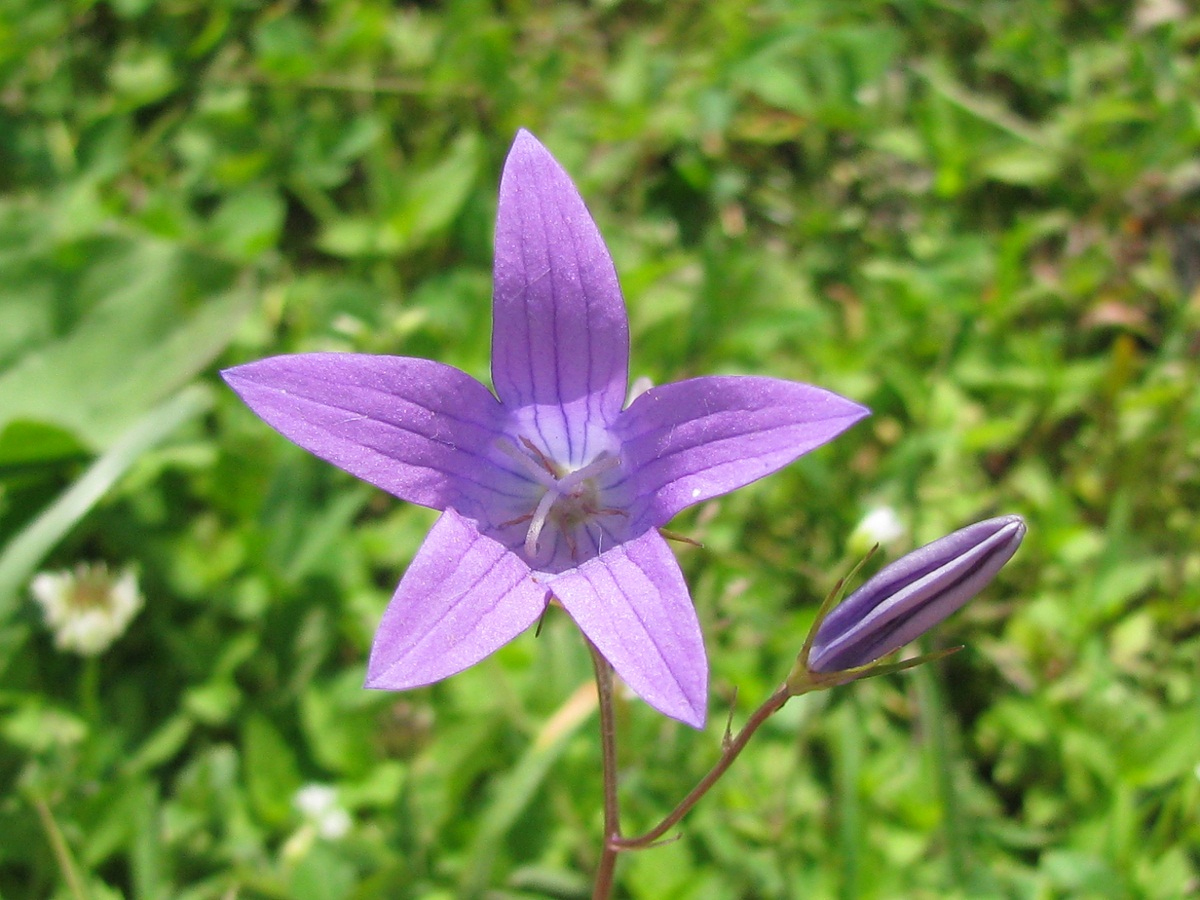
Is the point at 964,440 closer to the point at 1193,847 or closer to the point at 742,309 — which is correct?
the point at 742,309

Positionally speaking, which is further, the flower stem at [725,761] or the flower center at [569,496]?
the flower center at [569,496]

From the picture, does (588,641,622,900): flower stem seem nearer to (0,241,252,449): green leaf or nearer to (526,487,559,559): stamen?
(526,487,559,559): stamen

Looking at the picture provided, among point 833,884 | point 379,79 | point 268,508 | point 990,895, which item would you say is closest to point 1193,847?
point 990,895

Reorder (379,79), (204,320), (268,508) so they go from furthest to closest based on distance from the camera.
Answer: (379,79) < (204,320) < (268,508)

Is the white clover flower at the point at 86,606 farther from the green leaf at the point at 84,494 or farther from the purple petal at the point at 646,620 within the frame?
the purple petal at the point at 646,620

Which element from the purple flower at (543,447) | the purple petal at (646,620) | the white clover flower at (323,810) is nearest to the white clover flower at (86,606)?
the white clover flower at (323,810)

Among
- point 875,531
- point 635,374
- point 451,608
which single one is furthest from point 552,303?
point 635,374
